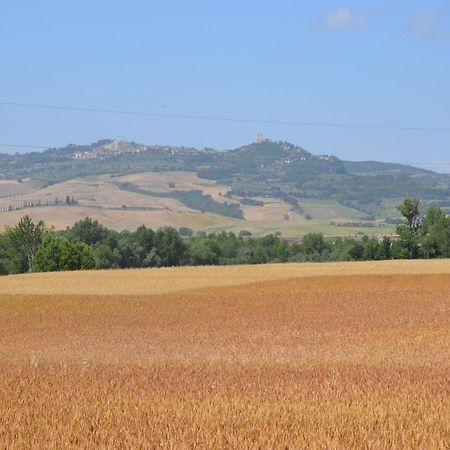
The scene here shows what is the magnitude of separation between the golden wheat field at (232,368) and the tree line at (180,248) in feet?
161

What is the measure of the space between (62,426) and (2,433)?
0.60 metres

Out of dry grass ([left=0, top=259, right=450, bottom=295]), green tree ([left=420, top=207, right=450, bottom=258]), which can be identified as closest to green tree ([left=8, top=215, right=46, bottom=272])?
green tree ([left=420, top=207, right=450, bottom=258])

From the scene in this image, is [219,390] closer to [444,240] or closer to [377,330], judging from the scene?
[377,330]

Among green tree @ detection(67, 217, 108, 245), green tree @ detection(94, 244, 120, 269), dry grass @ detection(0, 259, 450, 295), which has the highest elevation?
green tree @ detection(67, 217, 108, 245)

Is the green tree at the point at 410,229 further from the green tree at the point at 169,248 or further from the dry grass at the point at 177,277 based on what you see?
the dry grass at the point at 177,277

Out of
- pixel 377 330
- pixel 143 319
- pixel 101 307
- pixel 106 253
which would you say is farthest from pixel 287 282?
pixel 106 253

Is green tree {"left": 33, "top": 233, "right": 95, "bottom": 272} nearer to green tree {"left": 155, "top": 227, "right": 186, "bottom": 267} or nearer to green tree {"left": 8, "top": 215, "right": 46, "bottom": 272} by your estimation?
green tree {"left": 8, "top": 215, "right": 46, "bottom": 272}

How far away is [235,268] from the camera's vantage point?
63781mm

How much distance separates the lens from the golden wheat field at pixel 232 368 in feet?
30.6

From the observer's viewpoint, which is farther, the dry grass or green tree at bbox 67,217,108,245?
green tree at bbox 67,217,108,245

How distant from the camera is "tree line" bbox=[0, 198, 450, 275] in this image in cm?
9725

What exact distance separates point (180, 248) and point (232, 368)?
114 metres

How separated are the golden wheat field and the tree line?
4903 centimetres

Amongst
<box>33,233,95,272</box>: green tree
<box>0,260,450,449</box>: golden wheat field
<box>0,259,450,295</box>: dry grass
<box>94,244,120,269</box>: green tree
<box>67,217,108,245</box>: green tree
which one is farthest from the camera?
<box>67,217,108,245</box>: green tree
